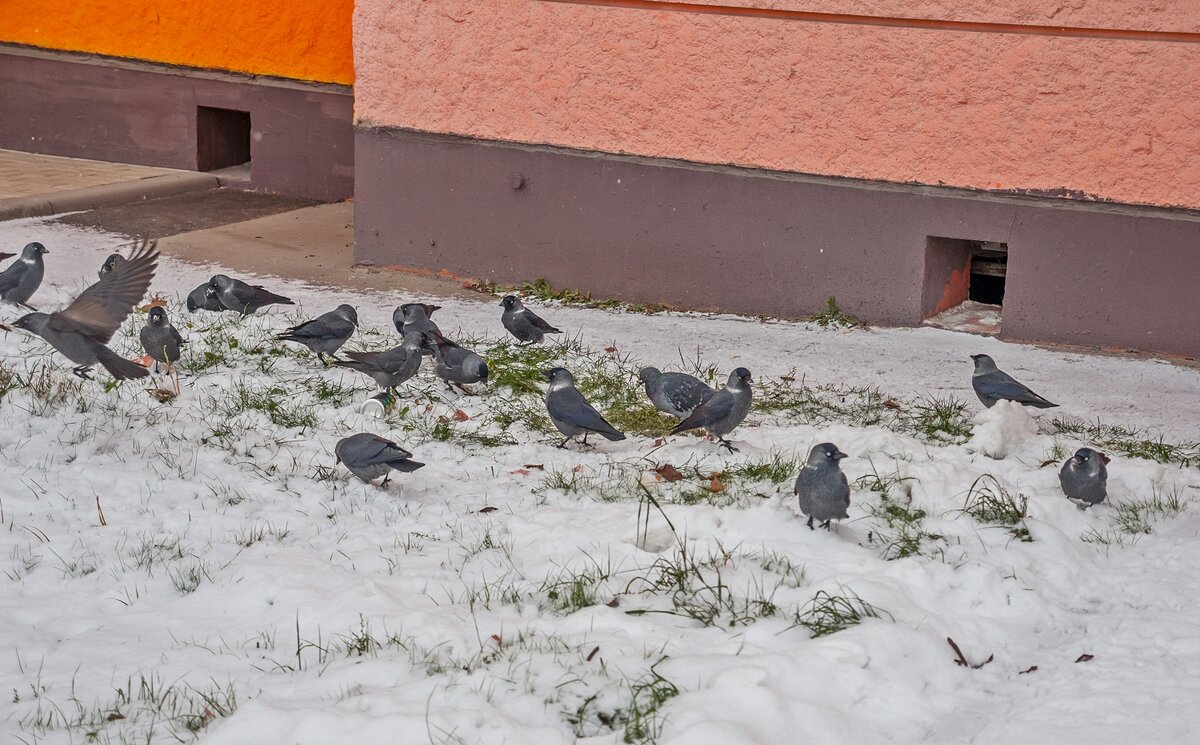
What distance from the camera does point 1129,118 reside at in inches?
312

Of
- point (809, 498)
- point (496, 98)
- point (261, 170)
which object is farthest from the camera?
point (261, 170)

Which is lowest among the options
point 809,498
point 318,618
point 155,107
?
point 318,618

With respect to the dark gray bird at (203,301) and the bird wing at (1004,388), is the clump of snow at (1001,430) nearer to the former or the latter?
the bird wing at (1004,388)

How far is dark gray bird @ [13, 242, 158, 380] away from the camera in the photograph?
6375mm

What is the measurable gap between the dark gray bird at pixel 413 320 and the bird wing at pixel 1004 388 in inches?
123

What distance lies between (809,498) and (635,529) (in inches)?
27.1

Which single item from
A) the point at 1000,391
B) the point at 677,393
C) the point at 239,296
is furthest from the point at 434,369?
the point at 1000,391

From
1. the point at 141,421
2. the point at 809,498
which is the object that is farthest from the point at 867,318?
the point at 141,421

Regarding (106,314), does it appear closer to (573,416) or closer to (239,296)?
(239,296)

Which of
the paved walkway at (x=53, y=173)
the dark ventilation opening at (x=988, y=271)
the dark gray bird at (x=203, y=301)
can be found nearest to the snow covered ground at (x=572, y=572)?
the dark gray bird at (x=203, y=301)

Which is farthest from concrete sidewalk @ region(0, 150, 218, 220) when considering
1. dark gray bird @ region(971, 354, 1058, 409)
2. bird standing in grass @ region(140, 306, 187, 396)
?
dark gray bird @ region(971, 354, 1058, 409)

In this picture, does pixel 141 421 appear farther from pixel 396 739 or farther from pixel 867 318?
pixel 867 318

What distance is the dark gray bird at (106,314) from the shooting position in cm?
638

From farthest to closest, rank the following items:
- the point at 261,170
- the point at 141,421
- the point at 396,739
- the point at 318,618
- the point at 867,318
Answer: the point at 261,170 → the point at 867,318 → the point at 141,421 → the point at 318,618 → the point at 396,739
